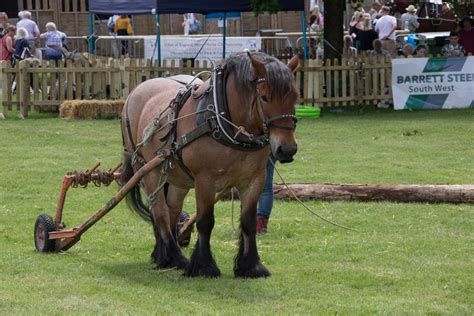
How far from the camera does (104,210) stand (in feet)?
30.4

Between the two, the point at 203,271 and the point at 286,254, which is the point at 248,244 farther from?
the point at 286,254

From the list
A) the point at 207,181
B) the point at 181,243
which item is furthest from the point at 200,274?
the point at 181,243

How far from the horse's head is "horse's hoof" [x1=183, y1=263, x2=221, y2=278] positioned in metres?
1.25

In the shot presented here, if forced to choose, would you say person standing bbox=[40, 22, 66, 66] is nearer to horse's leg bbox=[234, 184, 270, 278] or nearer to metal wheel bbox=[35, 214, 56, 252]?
metal wheel bbox=[35, 214, 56, 252]

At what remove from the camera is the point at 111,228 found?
1116 cm

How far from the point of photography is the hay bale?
22.8 metres

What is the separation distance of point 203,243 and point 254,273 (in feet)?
1.54

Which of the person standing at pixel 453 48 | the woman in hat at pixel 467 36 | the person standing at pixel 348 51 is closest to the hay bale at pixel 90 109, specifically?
the person standing at pixel 348 51

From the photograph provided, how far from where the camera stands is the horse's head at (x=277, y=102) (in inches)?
308

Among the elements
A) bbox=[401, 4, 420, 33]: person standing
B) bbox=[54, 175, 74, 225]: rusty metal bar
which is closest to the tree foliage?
bbox=[401, 4, 420, 33]: person standing

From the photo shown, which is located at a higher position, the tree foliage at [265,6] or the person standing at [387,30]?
the tree foliage at [265,6]

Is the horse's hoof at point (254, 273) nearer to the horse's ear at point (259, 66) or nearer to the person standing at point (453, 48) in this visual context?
the horse's ear at point (259, 66)

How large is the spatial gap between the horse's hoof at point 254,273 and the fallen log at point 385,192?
11.4 feet

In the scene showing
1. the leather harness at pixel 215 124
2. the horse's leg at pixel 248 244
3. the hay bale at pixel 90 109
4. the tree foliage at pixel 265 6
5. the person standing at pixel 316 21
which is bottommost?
the hay bale at pixel 90 109
